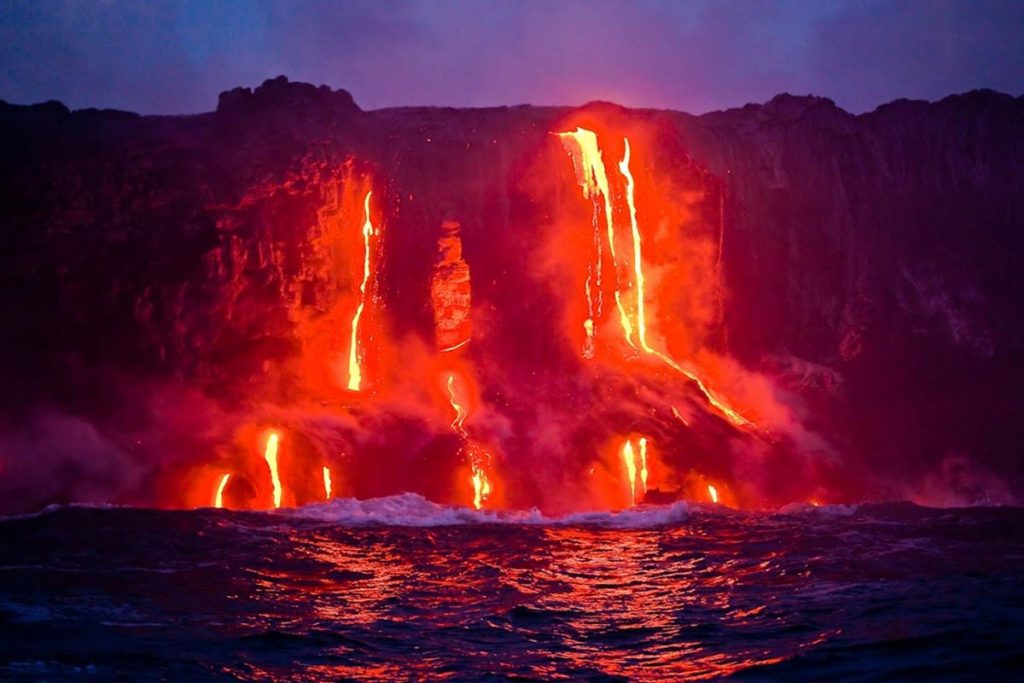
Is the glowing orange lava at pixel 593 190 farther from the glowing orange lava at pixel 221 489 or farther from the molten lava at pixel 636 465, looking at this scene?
the glowing orange lava at pixel 221 489

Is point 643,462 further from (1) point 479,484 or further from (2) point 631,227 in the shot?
(2) point 631,227

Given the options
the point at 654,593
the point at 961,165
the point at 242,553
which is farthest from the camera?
the point at 961,165

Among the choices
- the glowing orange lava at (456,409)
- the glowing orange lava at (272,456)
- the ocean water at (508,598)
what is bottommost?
the ocean water at (508,598)

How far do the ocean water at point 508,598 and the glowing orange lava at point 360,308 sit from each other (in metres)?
3.50

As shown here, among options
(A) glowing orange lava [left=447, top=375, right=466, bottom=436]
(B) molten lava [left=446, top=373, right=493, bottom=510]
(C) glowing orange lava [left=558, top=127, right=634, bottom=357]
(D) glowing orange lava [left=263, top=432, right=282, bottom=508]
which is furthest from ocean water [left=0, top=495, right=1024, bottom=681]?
(C) glowing orange lava [left=558, top=127, right=634, bottom=357]

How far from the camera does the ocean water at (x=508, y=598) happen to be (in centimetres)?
715

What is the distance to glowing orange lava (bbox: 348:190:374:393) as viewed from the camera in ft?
61.7

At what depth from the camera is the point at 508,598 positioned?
9914mm

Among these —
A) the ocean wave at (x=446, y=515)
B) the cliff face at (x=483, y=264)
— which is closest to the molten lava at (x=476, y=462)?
the cliff face at (x=483, y=264)

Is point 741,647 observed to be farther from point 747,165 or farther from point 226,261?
point 747,165

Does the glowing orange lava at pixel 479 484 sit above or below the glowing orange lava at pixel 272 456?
below

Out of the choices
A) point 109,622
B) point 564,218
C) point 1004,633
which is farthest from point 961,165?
point 109,622

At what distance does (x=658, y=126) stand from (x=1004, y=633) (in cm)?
1414

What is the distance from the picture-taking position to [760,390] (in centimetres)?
1933
